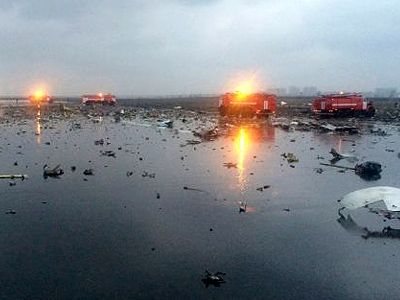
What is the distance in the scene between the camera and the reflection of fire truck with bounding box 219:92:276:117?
138ft

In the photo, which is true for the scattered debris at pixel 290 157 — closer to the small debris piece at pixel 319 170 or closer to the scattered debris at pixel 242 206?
the small debris piece at pixel 319 170

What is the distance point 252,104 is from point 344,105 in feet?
27.0

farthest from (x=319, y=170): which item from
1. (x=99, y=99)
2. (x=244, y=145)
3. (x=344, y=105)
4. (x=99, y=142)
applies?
(x=99, y=99)

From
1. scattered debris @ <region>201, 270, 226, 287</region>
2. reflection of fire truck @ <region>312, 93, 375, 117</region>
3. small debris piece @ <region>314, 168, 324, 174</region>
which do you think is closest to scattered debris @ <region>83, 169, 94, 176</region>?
small debris piece @ <region>314, 168, 324, 174</region>

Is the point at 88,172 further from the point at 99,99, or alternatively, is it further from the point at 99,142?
the point at 99,99

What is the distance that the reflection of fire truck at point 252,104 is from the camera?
41969mm

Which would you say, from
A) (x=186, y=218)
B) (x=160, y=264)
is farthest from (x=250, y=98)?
(x=160, y=264)

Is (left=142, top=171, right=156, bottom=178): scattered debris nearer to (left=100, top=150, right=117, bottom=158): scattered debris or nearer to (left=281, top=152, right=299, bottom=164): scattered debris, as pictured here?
(left=100, top=150, right=117, bottom=158): scattered debris

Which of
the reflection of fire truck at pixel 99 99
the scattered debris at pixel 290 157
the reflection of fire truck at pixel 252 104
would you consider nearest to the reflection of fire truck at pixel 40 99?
the reflection of fire truck at pixel 99 99

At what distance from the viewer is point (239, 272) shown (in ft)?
24.2

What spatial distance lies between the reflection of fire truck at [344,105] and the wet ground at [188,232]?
24.7 m

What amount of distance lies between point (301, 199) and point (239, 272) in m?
4.95

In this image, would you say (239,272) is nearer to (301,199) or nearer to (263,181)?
(301,199)

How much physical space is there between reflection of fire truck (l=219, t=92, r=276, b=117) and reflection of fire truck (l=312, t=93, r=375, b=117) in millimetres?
4696
